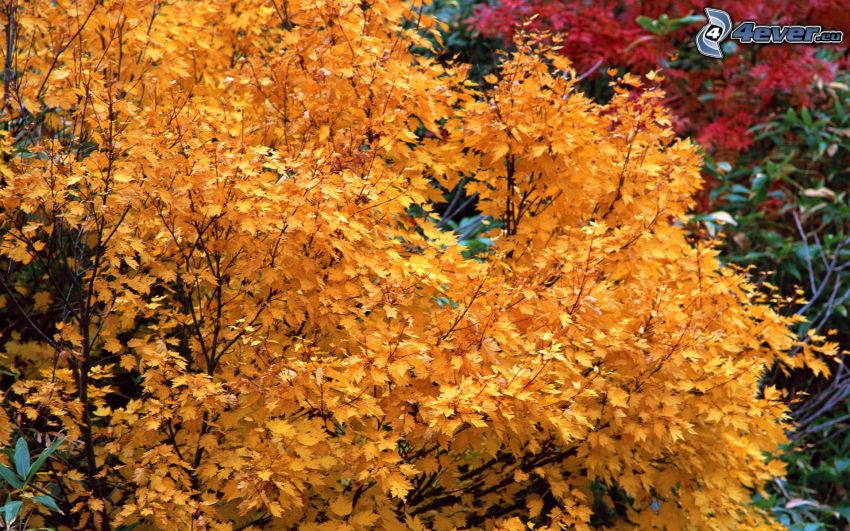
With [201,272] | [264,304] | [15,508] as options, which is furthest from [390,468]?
[15,508]

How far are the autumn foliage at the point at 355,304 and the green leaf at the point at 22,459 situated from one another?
0.12 m

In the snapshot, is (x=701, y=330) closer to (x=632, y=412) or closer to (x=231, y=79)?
(x=632, y=412)

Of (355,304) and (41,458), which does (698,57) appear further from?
(41,458)

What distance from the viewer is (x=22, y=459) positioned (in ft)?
9.70

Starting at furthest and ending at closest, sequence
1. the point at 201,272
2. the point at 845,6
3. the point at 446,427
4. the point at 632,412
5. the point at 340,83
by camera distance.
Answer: the point at 845,6
the point at 340,83
the point at 632,412
the point at 201,272
the point at 446,427

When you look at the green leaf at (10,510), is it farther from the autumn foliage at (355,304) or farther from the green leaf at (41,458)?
the autumn foliage at (355,304)

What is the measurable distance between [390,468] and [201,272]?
0.92 meters

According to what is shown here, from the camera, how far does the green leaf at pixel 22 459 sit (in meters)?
2.94

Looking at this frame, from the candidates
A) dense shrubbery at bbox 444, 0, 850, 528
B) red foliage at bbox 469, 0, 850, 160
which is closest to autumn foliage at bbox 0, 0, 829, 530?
dense shrubbery at bbox 444, 0, 850, 528

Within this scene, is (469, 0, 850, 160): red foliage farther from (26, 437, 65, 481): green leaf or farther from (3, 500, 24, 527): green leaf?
(3, 500, 24, 527): green leaf

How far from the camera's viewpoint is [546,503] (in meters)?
3.80

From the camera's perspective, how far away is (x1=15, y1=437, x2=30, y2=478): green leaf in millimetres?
2939

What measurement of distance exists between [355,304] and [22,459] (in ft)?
4.05

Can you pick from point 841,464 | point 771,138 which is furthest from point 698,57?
point 841,464
